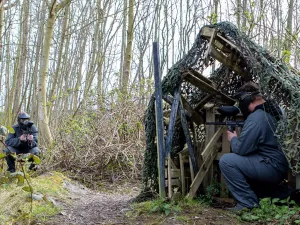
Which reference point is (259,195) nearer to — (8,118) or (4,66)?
(8,118)

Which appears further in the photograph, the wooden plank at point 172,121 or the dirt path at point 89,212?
the wooden plank at point 172,121

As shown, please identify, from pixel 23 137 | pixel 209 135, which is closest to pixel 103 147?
pixel 23 137

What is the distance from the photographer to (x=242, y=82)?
21.2ft

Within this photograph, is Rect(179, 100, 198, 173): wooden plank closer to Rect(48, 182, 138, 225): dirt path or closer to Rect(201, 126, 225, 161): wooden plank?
Rect(201, 126, 225, 161): wooden plank

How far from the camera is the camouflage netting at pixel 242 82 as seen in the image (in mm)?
4819

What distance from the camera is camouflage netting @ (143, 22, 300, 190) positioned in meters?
4.82

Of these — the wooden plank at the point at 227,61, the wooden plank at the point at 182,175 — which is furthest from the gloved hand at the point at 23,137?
the wooden plank at the point at 227,61

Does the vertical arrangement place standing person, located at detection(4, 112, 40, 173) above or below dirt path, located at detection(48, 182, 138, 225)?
above

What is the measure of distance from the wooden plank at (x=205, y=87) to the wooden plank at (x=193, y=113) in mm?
320

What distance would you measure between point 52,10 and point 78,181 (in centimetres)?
499

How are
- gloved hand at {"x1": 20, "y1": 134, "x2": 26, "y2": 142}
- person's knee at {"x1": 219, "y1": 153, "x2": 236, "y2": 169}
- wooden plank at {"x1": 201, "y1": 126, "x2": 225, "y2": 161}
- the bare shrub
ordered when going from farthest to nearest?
the bare shrub, gloved hand at {"x1": 20, "y1": 134, "x2": 26, "y2": 142}, wooden plank at {"x1": 201, "y1": 126, "x2": 225, "y2": 161}, person's knee at {"x1": 219, "y1": 153, "x2": 236, "y2": 169}

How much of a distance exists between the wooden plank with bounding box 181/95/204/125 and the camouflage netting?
20 cm

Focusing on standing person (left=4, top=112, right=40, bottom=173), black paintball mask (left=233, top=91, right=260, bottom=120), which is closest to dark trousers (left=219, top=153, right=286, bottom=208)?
black paintball mask (left=233, top=91, right=260, bottom=120)

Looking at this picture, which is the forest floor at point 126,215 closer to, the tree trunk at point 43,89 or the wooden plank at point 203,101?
the wooden plank at point 203,101
